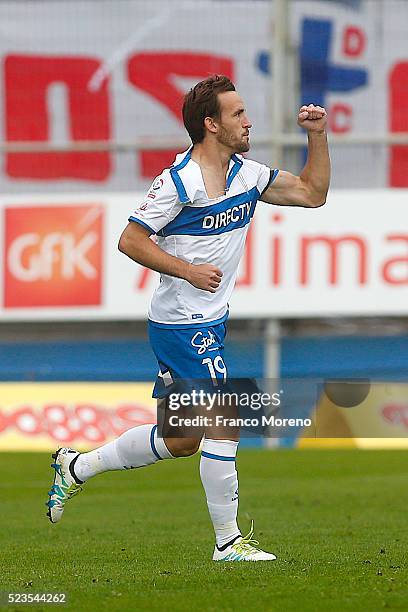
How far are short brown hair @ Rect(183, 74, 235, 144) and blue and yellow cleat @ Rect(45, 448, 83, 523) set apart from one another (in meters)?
1.69

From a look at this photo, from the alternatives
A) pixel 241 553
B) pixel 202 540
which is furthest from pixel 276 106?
pixel 241 553

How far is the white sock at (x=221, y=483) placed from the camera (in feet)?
21.6

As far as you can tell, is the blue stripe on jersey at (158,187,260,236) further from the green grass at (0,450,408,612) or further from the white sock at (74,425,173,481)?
the green grass at (0,450,408,612)

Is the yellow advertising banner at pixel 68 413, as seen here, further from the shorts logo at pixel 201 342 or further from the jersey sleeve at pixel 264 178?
the shorts logo at pixel 201 342

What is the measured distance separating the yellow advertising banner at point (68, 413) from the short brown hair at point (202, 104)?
9649 mm

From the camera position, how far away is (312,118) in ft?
22.4

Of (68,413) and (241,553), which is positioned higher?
(241,553)

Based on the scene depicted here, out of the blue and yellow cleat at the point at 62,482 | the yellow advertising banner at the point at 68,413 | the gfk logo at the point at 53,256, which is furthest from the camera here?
the gfk logo at the point at 53,256

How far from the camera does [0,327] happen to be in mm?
18797

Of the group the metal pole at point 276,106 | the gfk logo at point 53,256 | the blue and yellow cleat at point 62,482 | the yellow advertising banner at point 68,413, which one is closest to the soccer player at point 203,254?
the blue and yellow cleat at point 62,482

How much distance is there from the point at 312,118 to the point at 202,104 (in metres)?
0.53

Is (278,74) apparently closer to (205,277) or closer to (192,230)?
(192,230)

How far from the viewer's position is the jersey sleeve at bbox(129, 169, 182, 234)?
662 cm

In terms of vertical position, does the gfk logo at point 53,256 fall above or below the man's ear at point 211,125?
below
